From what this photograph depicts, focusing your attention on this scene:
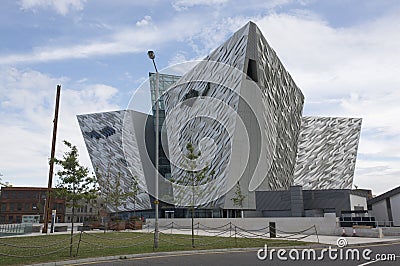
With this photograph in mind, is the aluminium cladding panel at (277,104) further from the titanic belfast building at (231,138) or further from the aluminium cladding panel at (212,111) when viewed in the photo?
the aluminium cladding panel at (212,111)

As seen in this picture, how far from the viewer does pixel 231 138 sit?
4416 centimetres

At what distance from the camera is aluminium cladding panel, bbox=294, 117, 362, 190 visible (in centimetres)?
6341

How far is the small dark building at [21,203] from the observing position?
8425 centimetres

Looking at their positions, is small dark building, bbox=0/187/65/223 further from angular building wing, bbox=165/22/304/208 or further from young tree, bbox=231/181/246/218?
young tree, bbox=231/181/246/218

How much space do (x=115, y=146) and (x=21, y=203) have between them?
1446 inches

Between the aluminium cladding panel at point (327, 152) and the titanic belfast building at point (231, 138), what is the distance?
0.66 ft

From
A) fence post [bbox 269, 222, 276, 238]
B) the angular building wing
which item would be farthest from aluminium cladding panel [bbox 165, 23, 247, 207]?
fence post [bbox 269, 222, 276, 238]

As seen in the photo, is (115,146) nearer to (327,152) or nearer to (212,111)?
(212,111)

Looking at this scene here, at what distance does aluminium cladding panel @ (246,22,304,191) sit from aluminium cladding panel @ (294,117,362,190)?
18.1 ft

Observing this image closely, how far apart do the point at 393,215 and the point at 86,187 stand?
31.8 m
